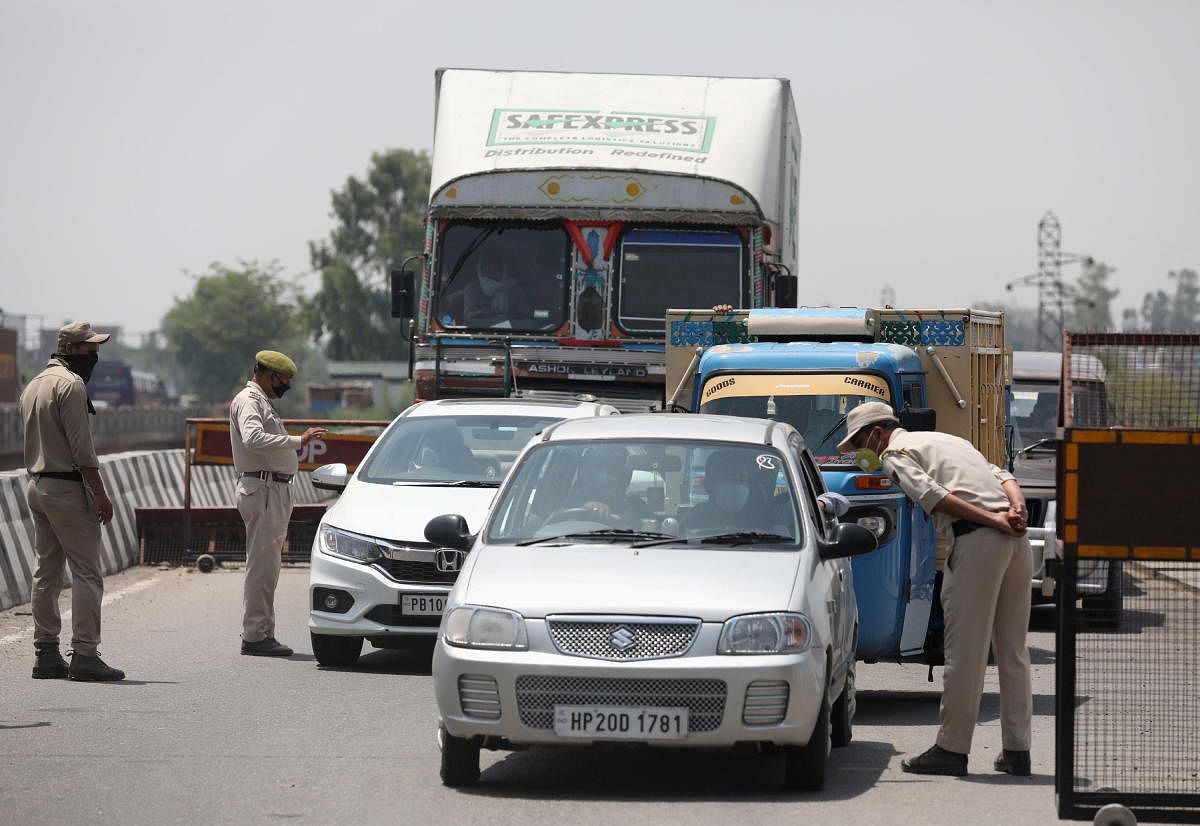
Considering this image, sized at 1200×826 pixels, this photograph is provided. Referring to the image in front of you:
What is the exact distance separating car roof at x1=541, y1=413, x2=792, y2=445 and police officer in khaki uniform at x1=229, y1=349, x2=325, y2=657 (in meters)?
3.63

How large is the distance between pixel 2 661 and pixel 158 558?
801 centimetres

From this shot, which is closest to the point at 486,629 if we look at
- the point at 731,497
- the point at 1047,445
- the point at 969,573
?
the point at 731,497

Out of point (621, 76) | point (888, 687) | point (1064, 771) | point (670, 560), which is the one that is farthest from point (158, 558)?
point (1064, 771)

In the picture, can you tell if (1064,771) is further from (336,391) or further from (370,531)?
(336,391)

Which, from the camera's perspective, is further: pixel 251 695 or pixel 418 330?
pixel 418 330

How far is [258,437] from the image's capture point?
1248 centimetres

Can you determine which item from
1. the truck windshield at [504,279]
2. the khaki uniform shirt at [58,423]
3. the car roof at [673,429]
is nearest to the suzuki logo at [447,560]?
the khaki uniform shirt at [58,423]

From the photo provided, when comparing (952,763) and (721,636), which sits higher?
(721,636)

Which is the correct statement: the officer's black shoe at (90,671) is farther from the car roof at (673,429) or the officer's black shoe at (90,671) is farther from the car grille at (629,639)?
the car grille at (629,639)

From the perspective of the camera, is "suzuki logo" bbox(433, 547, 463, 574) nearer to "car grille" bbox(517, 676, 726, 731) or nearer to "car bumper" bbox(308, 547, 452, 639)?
"car bumper" bbox(308, 547, 452, 639)

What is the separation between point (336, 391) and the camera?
12131cm

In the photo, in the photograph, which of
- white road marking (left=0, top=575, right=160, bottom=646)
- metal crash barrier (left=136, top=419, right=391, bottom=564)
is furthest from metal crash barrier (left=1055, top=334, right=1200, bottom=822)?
metal crash barrier (left=136, top=419, right=391, bottom=564)

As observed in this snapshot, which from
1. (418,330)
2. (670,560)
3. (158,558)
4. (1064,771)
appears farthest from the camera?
(158,558)

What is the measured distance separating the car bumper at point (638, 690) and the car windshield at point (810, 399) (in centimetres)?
393
